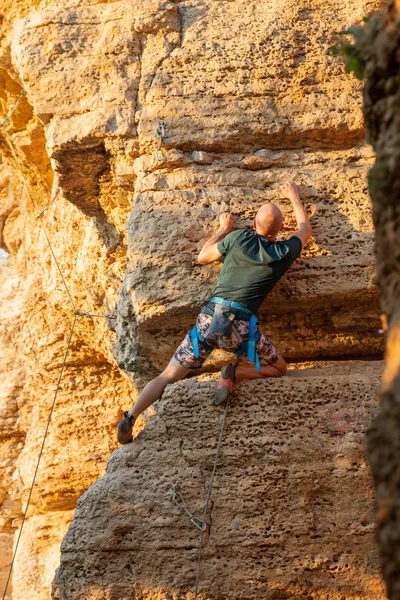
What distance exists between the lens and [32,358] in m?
7.61

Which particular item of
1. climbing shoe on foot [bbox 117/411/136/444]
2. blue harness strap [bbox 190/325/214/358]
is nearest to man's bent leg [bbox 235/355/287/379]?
blue harness strap [bbox 190/325/214/358]

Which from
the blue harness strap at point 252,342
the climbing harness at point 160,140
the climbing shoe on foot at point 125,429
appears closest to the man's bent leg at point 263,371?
the blue harness strap at point 252,342

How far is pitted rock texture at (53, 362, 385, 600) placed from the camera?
12.8 ft

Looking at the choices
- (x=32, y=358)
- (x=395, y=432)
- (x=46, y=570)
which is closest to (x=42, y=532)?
(x=46, y=570)

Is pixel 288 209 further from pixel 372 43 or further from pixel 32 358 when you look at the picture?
pixel 32 358

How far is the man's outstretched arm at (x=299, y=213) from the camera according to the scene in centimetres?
450

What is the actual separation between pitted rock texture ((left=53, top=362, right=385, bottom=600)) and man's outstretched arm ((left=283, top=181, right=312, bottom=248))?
878 millimetres

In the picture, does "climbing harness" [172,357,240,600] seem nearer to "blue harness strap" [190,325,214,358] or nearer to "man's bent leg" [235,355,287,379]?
"man's bent leg" [235,355,287,379]

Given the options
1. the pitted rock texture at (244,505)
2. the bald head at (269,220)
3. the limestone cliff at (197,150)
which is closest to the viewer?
the pitted rock texture at (244,505)

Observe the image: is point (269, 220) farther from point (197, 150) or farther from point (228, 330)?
point (197, 150)

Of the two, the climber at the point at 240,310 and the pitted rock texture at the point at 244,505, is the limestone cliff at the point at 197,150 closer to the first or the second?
the pitted rock texture at the point at 244,505

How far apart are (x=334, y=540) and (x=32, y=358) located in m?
4.49

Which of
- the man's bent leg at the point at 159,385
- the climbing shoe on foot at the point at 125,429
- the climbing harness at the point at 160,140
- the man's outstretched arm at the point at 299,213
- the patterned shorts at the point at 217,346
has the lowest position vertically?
the climbing shoe on foot at the point at 125,429

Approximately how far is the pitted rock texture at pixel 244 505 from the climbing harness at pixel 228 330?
21 centimetres
